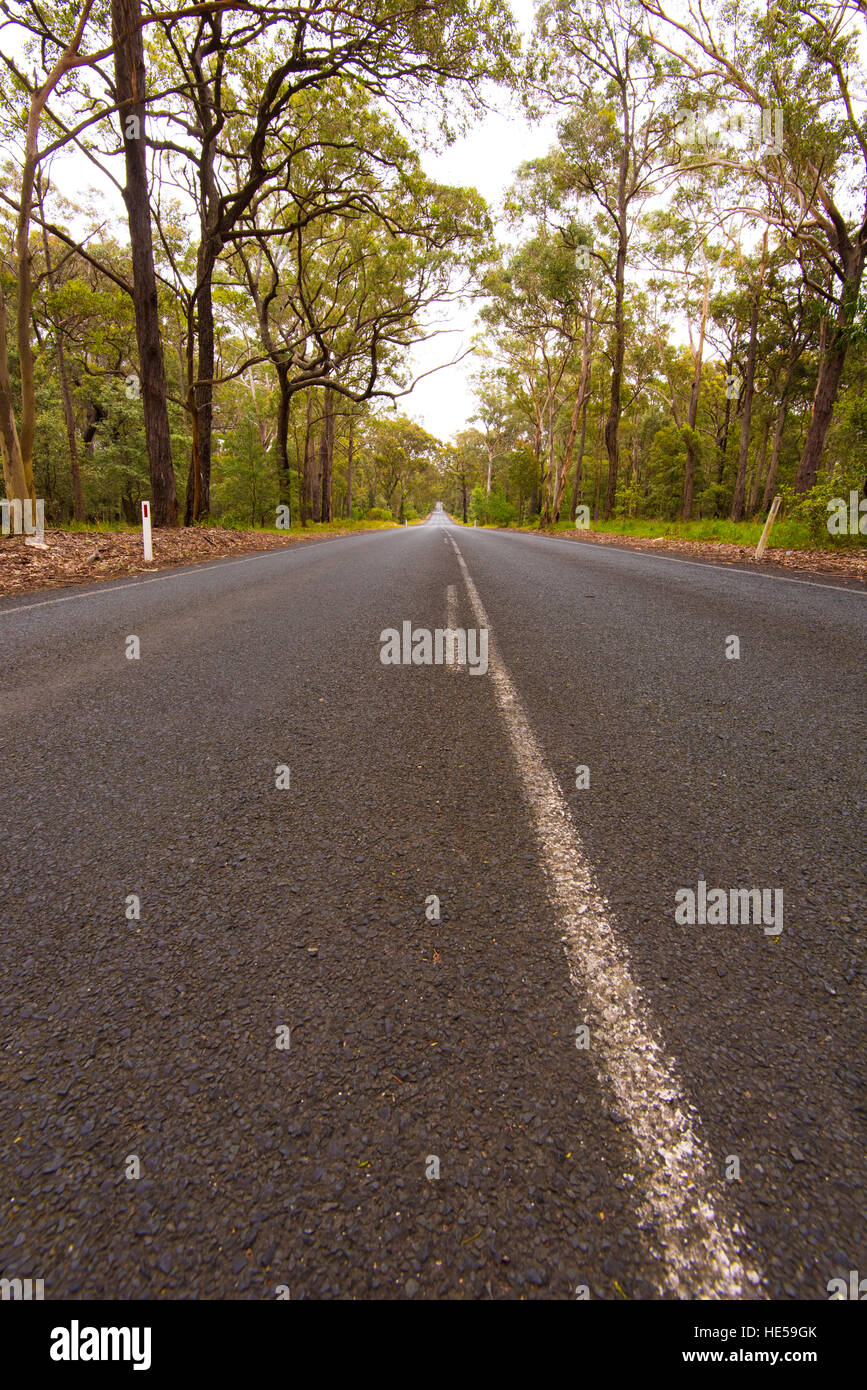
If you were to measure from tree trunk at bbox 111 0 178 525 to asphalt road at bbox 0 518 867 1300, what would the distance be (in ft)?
40.4

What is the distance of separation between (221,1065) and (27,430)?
14.4 metres

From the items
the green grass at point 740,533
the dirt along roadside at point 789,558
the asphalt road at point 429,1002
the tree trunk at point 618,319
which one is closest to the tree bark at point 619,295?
the tree trunk at point 618,319

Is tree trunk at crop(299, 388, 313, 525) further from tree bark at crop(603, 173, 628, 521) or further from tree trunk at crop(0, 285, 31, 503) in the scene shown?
tree trunk at crop(0, 285, 31, 503)

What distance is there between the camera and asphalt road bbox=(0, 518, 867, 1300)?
0.94 metres

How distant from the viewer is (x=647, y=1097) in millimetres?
1155

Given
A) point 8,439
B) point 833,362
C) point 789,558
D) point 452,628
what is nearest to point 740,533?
point 789,558

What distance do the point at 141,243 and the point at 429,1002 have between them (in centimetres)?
1648

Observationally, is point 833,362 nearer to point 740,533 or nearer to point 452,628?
point 740,533

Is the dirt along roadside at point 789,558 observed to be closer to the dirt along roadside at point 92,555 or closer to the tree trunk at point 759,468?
the dirt along roadside at point 92,555

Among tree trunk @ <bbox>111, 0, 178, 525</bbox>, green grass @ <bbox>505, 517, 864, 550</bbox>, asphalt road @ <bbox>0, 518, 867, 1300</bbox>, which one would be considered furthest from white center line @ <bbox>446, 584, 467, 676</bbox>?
tree trunk @ <bbox>111, 0, 178, 525</bbox>

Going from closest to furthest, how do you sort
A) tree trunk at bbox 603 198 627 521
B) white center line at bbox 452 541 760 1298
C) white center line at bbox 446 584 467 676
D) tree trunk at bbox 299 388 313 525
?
white center line at bbox 452 541 760 1298
white center line at bbox 446 584 467 676
tree trunk at bbox 603 198 627 521
tree trunk at bbox 299 388 313 525

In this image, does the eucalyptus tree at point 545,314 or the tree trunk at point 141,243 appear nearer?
the tree trunk at point 141,243

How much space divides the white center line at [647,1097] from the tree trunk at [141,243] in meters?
14.1

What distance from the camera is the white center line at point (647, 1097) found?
91 centimetres
